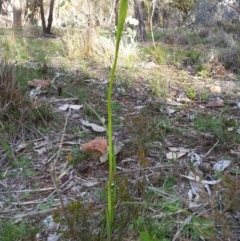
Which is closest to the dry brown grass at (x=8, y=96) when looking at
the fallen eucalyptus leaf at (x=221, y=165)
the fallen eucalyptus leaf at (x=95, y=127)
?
the fallen eucalyptus leaf at (x=95, y=127)

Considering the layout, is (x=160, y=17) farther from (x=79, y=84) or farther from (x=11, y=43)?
(x=79, y=84)

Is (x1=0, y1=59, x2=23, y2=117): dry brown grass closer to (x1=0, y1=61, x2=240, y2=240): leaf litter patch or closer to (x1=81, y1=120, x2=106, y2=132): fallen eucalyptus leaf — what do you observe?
(x1=0, y1=61, x2=240, y2=240): leaf litter patch

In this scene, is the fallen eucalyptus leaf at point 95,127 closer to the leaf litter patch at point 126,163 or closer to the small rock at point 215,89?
the leaf litter patch at point 126,163

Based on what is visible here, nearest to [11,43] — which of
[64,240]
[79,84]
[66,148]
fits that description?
[79,84]

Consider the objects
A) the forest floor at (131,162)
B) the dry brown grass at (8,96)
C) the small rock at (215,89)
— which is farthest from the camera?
the small rock at (215,89)

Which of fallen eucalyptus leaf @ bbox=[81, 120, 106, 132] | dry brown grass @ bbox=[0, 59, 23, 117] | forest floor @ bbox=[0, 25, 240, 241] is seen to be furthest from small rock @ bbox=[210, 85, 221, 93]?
dry brown grass @ bbox=[0, 59, 23, 117]

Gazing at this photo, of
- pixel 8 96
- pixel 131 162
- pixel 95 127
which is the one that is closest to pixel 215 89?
pixel 95 127

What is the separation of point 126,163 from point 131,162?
3 centimetres

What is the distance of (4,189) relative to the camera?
152 centimetres

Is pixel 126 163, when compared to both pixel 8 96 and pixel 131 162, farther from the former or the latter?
pixel 8 96

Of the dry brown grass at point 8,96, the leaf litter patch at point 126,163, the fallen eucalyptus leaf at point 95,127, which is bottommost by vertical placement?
the leaf litter patch at point 126,163

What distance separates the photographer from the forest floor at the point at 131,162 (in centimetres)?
110

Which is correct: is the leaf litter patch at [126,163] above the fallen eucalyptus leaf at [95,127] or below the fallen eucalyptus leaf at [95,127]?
below

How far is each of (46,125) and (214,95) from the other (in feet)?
5.23
